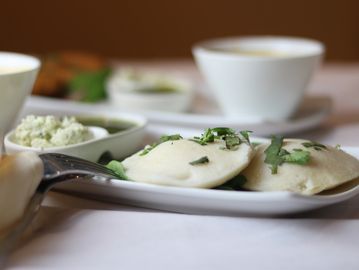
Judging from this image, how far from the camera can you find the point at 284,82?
4.89 ft

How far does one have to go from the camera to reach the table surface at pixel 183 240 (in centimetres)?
74

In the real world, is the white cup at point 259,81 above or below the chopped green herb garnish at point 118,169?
below

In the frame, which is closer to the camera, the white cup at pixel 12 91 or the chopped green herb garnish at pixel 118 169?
the chopped green herb garnish at pixel 118 169

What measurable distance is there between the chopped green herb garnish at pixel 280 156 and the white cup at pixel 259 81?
0.54 m

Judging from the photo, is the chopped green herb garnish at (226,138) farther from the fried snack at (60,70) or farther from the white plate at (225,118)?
the fried snack at (60,70)

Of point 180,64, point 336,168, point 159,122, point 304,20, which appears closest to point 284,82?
point 159,122

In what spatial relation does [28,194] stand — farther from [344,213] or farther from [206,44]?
[206,44]

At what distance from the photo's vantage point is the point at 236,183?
34.0 inches

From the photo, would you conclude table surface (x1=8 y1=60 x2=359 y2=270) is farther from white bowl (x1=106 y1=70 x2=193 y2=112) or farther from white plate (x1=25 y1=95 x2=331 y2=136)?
white bowl (x1=106 y1=70 x2=193 y2=112)

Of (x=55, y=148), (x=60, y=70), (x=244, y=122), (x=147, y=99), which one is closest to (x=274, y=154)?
(x=55, y=148)

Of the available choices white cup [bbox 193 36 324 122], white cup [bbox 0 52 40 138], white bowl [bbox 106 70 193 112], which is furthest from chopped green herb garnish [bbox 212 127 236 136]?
white bowl [bbox 106 70 193 112]

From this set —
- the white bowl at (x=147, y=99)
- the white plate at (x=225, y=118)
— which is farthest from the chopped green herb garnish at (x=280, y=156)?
A: the white bowl at (x=147, y=99)

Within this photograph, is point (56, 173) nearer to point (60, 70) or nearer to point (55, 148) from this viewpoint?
point (55, 148)

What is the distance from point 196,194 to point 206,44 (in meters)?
1.00
